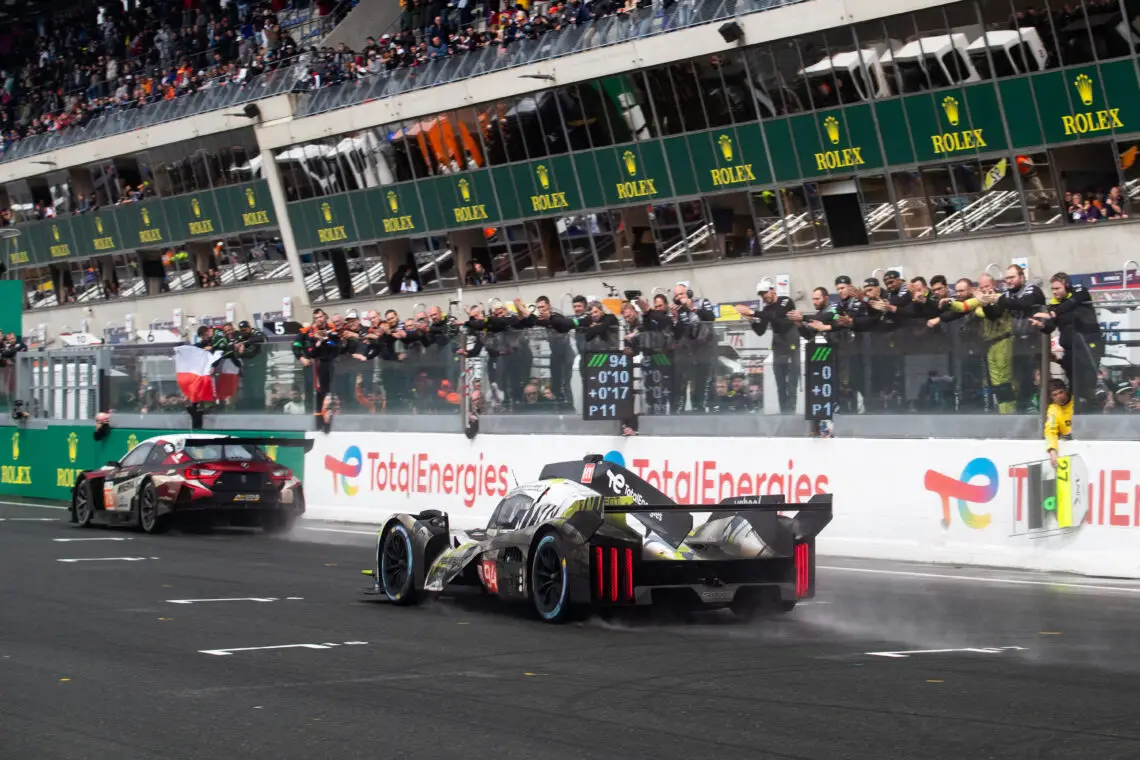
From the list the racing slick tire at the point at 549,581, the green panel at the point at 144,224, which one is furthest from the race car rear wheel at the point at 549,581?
the green panel at the point at 144,224

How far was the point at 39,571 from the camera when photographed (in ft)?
52.4

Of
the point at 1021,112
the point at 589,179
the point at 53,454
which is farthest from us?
the point at 589,179

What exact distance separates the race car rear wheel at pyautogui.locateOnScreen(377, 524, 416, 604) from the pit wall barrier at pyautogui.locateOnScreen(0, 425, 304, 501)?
1472cm

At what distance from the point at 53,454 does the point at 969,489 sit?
19.0 m

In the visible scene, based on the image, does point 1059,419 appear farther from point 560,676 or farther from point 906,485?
point 560,676

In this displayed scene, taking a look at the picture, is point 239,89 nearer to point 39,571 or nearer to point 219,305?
point 219,305

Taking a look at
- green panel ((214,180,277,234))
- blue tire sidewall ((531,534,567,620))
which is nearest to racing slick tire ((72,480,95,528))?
blue tire sidewall ((531,534,567,620))

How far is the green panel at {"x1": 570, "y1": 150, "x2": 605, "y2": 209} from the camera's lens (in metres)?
41.9

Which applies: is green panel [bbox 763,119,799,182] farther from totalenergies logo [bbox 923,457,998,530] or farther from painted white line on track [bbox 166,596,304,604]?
painted white line on track [bbox 166,596,304,604]

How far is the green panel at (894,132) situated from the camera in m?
34.8

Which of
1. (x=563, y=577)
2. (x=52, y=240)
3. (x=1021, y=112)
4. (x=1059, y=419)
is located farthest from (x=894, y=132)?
(x=52, y=240)

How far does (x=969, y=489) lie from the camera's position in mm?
15938

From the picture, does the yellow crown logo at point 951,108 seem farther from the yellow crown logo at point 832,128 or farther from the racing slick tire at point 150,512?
the racing slick tire at point 150,512

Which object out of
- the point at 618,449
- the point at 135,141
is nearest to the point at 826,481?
the point at 618,449
